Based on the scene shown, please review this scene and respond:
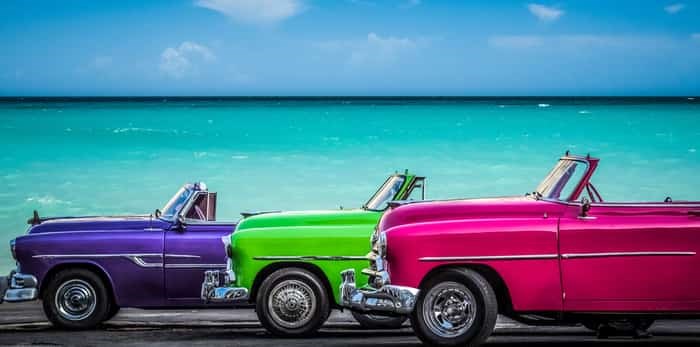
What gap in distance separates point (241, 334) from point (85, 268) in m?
2.24

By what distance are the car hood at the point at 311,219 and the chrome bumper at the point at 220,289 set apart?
0.56m

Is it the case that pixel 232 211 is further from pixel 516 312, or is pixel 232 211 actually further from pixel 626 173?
pixel 516 312

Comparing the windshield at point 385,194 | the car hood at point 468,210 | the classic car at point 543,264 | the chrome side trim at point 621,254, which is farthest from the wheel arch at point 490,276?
the windshield at point 385,194

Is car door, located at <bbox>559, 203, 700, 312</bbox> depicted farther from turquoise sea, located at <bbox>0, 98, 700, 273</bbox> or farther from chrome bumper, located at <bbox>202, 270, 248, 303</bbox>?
turquoise sea, located at <bbox>0, 98, 700, 273</bbox>

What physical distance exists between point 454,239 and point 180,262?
4568 mm

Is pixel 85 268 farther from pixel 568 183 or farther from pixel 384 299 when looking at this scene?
pixel 568 183

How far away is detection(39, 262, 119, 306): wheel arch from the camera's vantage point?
49.4 ft

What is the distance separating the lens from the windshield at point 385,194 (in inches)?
575

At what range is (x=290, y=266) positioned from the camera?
1384cm

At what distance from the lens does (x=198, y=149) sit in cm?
7088

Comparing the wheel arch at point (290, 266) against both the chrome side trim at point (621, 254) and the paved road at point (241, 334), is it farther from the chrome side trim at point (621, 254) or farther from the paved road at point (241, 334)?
the chrome side trim at point (621, 254)

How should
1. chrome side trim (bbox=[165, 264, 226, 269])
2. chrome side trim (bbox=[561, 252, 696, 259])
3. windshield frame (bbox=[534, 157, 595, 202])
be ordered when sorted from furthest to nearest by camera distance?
1. chrome side trim (bbox=[165, 264, 226, 269])
2. windshield frame (bbox=[534, 157, 595, 202])
3. chrome side trim (bbox=[561, 252, 696, 259])

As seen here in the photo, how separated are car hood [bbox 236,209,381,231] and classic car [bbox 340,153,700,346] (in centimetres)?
244

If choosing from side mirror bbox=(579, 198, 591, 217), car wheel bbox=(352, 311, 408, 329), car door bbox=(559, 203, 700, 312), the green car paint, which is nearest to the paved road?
car wheel bbox=(352, 311, 408, 329)
